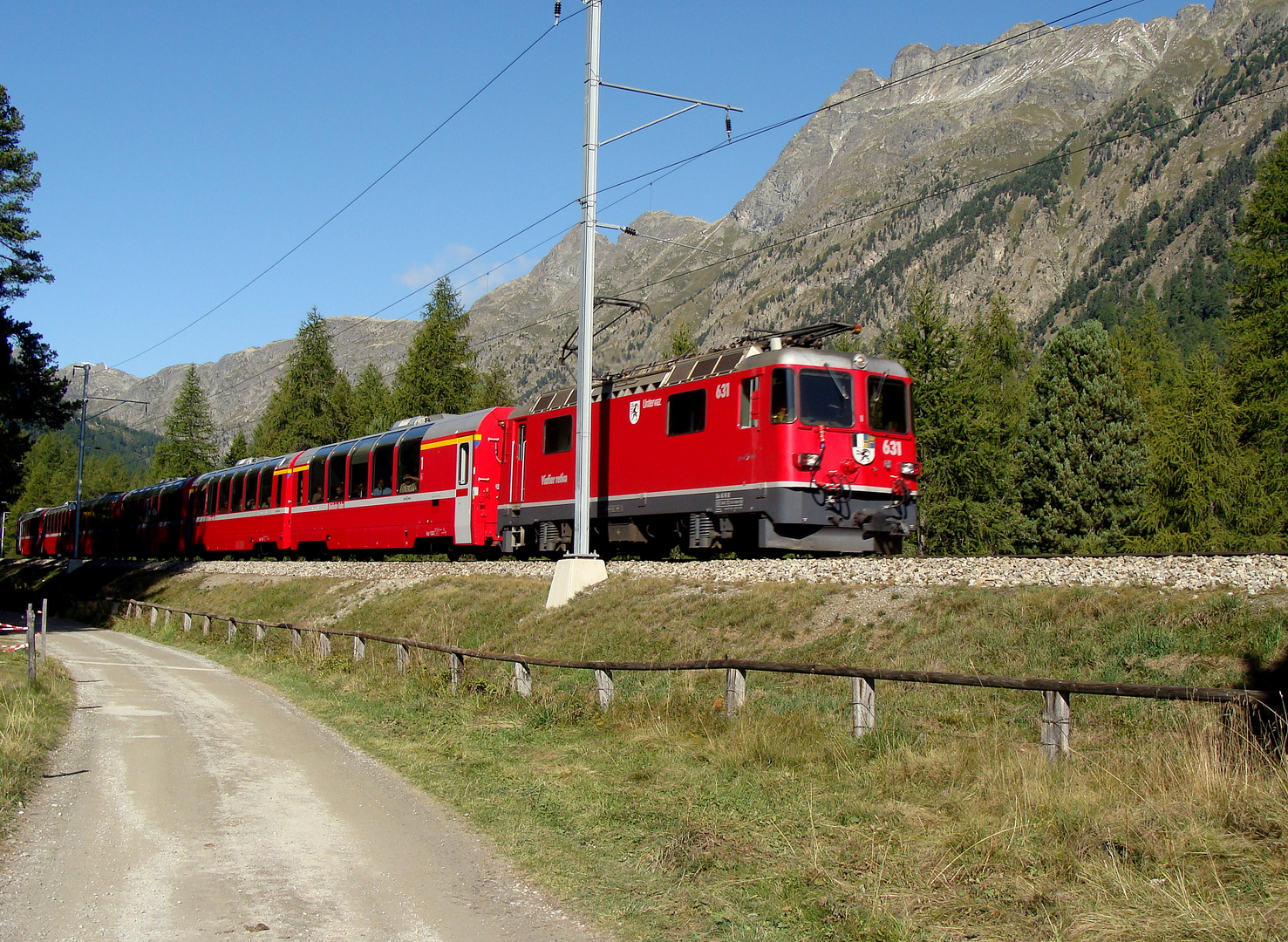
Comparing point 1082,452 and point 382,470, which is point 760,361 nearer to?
point 382,470

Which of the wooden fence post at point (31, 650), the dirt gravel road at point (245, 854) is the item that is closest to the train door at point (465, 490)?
the wooden fence post at point (31, 650)

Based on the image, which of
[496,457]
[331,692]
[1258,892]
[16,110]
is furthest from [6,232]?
[1258,892]

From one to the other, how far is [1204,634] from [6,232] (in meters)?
32.9

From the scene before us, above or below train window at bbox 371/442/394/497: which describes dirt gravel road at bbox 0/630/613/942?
below

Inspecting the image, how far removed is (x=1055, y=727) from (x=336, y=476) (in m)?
26.3

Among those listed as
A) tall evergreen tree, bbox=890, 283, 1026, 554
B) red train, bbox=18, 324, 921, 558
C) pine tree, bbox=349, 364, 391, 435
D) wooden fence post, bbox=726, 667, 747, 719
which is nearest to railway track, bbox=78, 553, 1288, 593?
red train, bbox=18, 324, 921, 558

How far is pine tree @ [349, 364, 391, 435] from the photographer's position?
240ft

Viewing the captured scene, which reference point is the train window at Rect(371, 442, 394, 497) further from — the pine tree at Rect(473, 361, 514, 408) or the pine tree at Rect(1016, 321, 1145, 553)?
the pine tree at Rect(473, 361, 514, 408)

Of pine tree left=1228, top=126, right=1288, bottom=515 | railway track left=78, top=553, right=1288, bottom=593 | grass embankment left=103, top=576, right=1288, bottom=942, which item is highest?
pine tree left=1228, top=126, right=1288, bottom=515

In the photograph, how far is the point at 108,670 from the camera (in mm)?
17922

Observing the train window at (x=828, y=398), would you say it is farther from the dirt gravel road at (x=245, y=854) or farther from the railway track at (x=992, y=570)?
the dirt gravel road at (x=245, y=854)

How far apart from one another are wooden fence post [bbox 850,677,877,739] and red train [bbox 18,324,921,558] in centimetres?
801

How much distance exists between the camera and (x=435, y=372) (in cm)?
6266

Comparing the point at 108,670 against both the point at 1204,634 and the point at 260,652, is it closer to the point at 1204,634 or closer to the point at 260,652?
the point at 260,652
